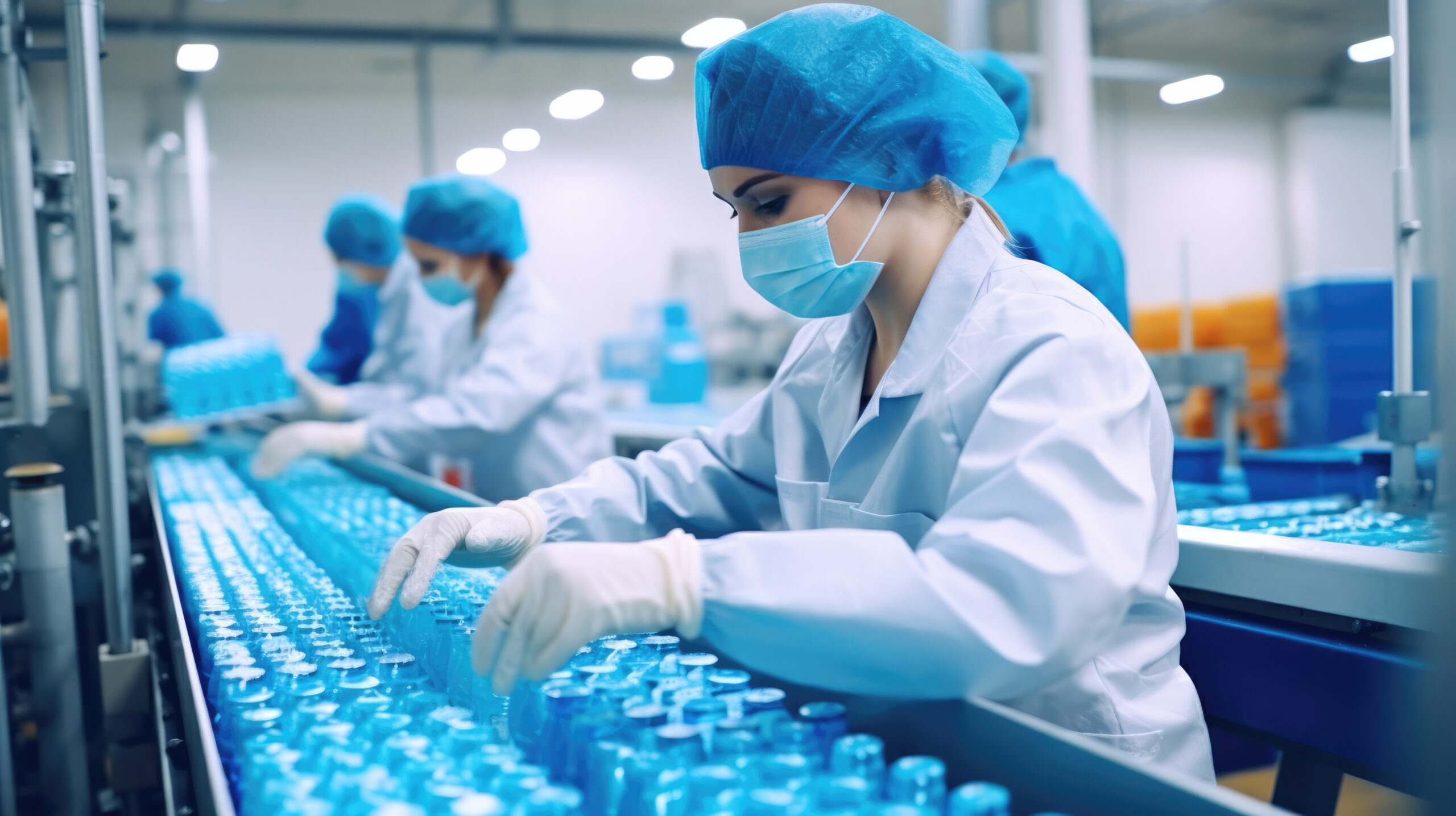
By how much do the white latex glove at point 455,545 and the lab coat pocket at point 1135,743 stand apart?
0.65m

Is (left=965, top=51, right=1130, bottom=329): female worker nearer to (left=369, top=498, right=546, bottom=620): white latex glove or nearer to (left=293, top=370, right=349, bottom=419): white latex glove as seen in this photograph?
(left=369, top=498, right=546, bottom=620): white latex glove

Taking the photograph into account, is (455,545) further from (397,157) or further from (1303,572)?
(397,157)

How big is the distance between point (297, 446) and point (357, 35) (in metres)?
4.74

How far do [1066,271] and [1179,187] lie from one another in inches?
373

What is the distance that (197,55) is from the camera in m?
5.58

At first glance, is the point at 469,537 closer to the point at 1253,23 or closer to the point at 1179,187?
the point at 1253,23

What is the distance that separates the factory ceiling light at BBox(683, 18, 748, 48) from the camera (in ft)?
16.0

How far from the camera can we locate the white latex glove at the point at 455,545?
105 centimetres

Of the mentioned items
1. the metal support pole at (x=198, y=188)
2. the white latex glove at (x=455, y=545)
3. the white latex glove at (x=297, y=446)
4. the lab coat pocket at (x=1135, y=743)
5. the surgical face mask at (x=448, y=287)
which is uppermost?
the metal support pole at (x=198, y=188)

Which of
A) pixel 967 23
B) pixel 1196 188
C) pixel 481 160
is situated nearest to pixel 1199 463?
pixel 967 23

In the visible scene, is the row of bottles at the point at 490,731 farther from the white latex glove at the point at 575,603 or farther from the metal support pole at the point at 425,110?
the metal support pole at the point at 425,110

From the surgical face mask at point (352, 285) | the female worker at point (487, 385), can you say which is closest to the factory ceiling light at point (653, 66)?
the surgical face mask at point (352, 285)

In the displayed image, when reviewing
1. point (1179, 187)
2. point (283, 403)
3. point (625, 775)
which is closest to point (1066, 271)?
point (625, 775)

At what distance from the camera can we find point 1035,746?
26.6 inches
